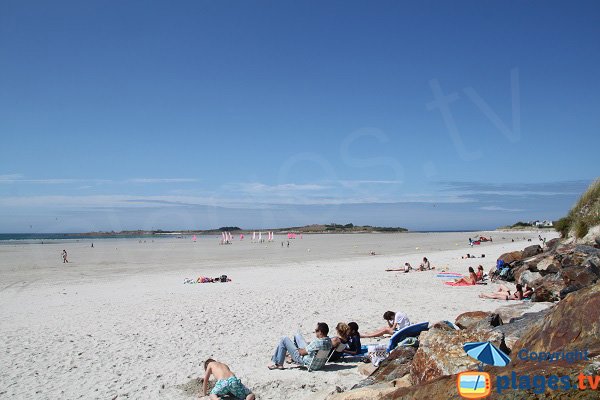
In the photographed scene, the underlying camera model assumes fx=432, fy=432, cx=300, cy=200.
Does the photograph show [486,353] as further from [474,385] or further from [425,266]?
[425,266]

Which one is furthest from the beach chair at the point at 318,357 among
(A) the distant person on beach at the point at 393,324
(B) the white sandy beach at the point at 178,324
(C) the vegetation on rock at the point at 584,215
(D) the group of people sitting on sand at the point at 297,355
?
(C) the vegetation on rock at the point at 584,215

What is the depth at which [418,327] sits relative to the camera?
24.4 ft

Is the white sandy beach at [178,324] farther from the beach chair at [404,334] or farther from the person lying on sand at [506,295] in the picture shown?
the beach chair at [404,334]

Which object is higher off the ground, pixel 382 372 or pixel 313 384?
pixel 382 372

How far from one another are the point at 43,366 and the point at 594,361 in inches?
327

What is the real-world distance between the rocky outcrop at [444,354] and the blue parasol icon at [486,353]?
0.07m

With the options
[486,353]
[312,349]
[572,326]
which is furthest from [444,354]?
[312,349]

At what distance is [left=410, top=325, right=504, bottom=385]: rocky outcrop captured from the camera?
4387mm

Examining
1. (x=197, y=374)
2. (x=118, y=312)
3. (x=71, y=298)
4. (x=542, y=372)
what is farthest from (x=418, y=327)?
(x=71, y=298)

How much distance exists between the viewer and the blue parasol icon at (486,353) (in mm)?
4137

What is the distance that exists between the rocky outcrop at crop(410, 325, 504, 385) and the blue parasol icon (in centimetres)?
7

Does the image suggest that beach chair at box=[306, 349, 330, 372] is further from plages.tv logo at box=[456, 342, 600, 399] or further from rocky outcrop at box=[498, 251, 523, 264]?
rocky outcrop at box=[498, 251, 523, 264]

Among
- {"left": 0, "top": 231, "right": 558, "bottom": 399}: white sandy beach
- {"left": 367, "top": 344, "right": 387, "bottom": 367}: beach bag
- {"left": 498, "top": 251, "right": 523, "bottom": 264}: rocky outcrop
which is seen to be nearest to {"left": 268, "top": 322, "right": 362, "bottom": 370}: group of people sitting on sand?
{"left": 0, "top": 231, "right": 558, "bottom": 399}: white sandy beach

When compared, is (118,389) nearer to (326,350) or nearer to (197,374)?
(197,374)
